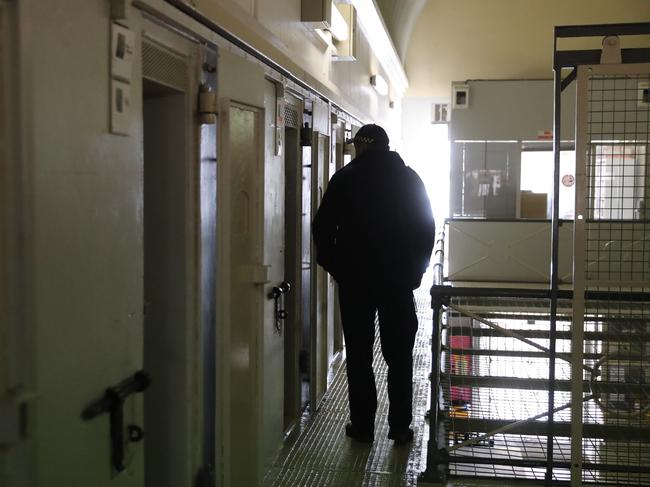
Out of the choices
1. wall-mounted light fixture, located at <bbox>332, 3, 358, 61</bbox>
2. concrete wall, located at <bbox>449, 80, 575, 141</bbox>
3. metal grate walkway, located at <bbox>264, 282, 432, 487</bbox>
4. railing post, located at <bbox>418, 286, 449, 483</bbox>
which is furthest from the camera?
concrete wall, located at <bbox>449, 80, 575, 141</bbox>

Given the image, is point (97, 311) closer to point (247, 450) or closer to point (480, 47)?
point (247, 450)

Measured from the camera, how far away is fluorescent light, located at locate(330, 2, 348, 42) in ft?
17.4

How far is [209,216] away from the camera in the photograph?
2.84 metres

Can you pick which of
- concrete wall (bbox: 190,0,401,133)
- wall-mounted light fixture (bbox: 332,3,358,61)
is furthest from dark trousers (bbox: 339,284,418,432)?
wall-mounted light fixture (bbox: 332,3,358,61)

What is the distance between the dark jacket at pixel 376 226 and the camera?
399 cm

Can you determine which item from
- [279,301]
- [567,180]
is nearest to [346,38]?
[279,301]

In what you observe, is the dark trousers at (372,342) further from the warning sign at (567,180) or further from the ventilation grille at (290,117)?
the warning sign at (567,180)

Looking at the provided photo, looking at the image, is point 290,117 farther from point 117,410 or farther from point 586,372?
point 117,410

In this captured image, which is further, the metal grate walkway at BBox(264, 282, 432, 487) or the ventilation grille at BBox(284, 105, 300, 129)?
the ventilation grille at BBox(284, 105, 300, 129)

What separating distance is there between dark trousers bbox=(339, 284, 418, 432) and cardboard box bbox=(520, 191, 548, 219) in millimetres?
6867

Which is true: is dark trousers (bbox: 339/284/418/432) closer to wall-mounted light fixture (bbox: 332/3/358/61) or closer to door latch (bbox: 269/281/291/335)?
door latch (bbox: 269/281/291/335)

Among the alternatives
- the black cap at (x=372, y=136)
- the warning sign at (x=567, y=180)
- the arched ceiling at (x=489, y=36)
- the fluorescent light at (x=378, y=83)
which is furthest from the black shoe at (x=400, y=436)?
the arched ceiling at (x=489, y=36)

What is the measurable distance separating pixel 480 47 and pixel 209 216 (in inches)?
439

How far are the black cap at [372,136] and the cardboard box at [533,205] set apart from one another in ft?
22.5
